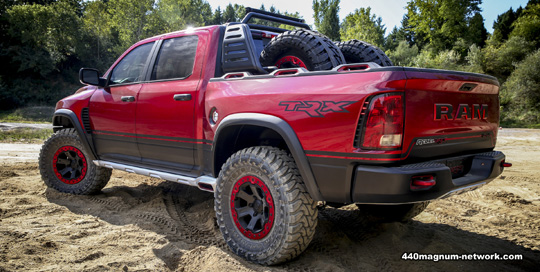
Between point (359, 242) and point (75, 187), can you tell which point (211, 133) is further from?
point (75, 187)

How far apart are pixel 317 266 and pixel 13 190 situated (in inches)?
161

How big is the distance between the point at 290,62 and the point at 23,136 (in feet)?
35.8

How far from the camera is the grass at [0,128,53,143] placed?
33.2 ft

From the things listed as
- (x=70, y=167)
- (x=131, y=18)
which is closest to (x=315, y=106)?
(x=70, y=167)

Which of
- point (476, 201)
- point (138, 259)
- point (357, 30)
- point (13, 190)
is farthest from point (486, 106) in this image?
point (357, 30)

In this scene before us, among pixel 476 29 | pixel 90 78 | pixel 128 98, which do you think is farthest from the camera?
pixel 476 29

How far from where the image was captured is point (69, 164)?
15.4ft

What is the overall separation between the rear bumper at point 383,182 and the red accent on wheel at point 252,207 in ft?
1.51

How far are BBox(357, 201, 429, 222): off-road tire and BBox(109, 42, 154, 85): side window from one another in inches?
112

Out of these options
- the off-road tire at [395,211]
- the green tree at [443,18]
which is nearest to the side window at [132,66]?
the off-road tire at [395,211]

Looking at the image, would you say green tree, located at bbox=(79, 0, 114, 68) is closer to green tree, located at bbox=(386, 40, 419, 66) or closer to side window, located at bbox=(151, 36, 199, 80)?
green tree, located at bbox=(386, 40, 419, 66)

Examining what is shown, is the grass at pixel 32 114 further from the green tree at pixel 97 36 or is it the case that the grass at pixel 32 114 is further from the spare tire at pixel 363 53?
the spare tire at pixel 363 53

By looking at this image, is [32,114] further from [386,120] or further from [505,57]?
[505,57]

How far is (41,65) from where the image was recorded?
84.0 ft
